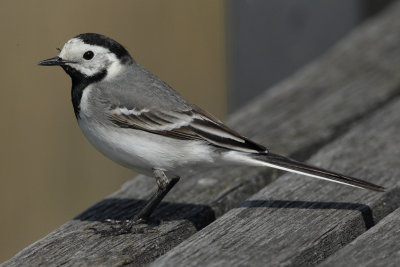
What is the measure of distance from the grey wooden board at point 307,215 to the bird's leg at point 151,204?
0.38 metres

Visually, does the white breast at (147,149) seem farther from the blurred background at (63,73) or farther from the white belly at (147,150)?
the blurred background at (63,73)

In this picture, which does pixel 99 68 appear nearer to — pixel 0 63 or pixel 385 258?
pixel 0 63

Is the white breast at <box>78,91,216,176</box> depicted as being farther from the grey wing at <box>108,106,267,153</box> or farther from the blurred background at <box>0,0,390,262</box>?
the blurred background at <box>0,0,390,262</box>

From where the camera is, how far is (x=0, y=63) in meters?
5.31

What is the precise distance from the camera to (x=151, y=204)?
11.7ft

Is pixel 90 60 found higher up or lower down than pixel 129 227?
higher up

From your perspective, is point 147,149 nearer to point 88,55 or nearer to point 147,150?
point 147,150

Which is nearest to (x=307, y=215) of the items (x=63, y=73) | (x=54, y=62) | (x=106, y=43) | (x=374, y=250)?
(x=374, y=250)

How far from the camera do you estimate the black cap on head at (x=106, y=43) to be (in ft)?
12.9

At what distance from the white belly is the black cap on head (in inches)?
17.4

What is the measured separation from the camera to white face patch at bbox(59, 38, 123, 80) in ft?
12.9

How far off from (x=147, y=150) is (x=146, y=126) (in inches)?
4.9

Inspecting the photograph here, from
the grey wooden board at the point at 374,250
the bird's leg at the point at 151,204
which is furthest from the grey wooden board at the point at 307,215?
the bird's leg at the point at 151,204

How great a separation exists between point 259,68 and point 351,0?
2.77 feet
